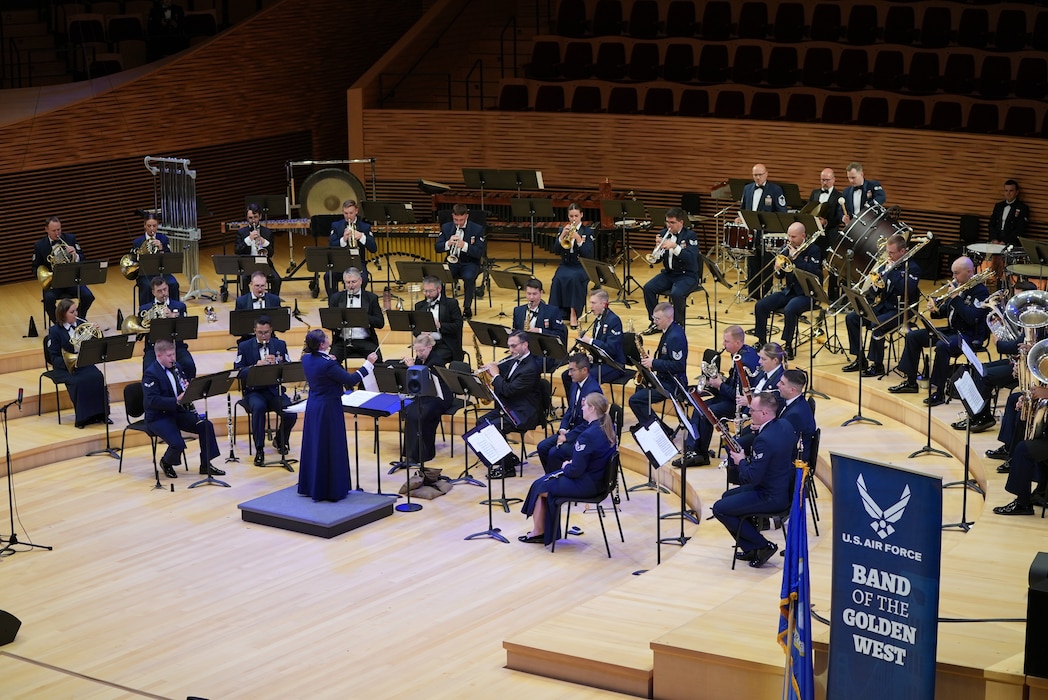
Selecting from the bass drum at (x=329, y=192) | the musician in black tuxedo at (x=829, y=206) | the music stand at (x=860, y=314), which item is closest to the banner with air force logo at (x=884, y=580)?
the music stand at (x=860, y=314)

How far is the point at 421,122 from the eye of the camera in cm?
1731

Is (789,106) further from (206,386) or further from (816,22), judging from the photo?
(206,386)

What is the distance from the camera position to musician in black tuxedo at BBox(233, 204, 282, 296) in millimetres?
13852

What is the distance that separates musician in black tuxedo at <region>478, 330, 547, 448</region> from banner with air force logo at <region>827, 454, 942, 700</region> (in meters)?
5.19

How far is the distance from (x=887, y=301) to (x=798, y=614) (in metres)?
6.01

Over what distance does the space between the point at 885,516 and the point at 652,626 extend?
236 cm

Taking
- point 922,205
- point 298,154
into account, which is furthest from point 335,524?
point 298,154

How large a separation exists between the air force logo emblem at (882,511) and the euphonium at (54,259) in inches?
373

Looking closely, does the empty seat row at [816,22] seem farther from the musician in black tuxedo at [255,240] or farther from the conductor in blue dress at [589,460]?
the conductor in blue dress at [589,460]

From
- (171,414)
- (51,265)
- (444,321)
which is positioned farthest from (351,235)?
(171,414)

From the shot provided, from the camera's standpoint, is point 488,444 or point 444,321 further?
point 444,321

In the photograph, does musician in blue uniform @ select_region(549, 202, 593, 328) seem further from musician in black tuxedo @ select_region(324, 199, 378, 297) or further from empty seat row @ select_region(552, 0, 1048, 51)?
empty seat row @ select_region(552, 0, 1048, 51)

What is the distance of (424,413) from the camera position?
1109 cm

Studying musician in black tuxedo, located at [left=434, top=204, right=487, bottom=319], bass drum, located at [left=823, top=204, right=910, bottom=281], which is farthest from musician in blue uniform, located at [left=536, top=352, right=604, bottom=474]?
musician in black tuxedo, located at [left=434, top=204, right=487, bottom=319]
